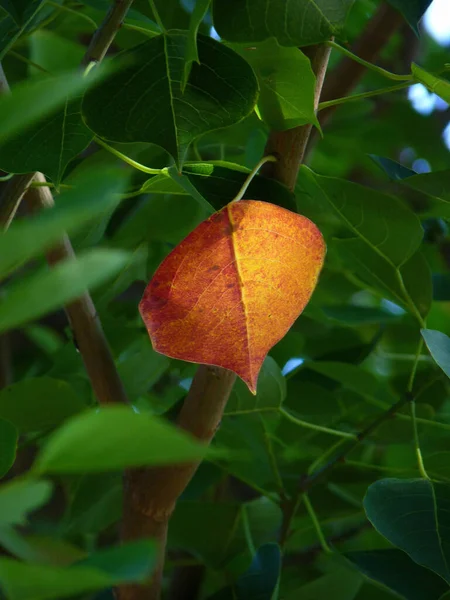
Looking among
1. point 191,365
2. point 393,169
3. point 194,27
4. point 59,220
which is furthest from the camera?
point 191,365

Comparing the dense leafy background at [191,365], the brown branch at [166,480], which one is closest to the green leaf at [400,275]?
the dense leafy background at [191,365]

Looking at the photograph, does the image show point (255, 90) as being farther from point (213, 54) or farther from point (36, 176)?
point (36, 176)

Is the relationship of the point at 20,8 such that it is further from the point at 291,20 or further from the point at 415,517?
the point at 415,517

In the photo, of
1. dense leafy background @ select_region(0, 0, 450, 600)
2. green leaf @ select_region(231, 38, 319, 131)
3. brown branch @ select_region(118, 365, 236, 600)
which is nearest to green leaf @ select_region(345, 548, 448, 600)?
dense leafy background @ select_region(0, 0, 450, 600)

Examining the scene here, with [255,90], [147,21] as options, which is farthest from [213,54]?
[147,21]

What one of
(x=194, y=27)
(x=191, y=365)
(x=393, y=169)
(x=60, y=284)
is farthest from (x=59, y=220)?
(x=191, y=365)

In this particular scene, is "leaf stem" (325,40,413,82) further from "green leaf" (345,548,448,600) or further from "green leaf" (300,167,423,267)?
"green leaf" (345,548,448,600)
